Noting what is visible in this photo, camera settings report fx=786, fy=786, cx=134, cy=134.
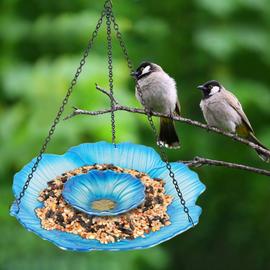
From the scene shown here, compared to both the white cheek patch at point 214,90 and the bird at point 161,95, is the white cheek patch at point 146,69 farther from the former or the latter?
the white cheek patch at point 214,90

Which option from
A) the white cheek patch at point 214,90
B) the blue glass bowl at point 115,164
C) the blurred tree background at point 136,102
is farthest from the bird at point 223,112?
the blurred tree background at point 136,102

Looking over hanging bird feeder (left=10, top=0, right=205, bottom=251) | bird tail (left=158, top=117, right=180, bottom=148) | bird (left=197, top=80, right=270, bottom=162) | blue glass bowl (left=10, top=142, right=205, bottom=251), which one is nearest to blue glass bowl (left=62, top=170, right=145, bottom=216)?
hanging bird feeder (left=10, top=0, right=205, bottom=251)

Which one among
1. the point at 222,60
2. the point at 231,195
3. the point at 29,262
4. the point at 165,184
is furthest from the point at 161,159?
the point at 231,195

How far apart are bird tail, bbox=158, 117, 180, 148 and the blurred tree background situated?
1168mm

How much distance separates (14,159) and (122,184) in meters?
2.87

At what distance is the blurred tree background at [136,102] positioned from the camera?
6.10 m

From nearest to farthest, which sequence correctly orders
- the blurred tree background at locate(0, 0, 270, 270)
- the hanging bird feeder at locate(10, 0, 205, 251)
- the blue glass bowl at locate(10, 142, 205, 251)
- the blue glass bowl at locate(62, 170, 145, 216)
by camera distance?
1. the blue glass bowl at locate(10, 142, 205, 251)
2. the hanging bird feeder at locate(10, 0, 205, 251)
3. the blue glass bowl at locate(62, 170, 145, 216)
4. the blurred tree background at locate(0, 0, 270, 270)

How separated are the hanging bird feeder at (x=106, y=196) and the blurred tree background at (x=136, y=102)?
1979mm

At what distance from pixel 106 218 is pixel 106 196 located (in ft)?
0.93

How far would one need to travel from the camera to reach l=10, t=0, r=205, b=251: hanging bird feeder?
3.12m

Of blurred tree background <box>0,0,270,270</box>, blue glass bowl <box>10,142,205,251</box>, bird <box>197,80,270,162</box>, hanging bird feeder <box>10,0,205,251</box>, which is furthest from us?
blurred tree background <box>0,0,270,270</box>

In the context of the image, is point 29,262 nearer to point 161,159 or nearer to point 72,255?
point 72,255

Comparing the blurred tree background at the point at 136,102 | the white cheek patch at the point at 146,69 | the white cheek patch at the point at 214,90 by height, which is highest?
the white cheek patch at the point at 146,69

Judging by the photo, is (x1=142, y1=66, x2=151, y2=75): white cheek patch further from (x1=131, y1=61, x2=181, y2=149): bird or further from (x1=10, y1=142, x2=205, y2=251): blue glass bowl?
(x1=10, y1=142, x2=205, y2=251): blue glass bowl
